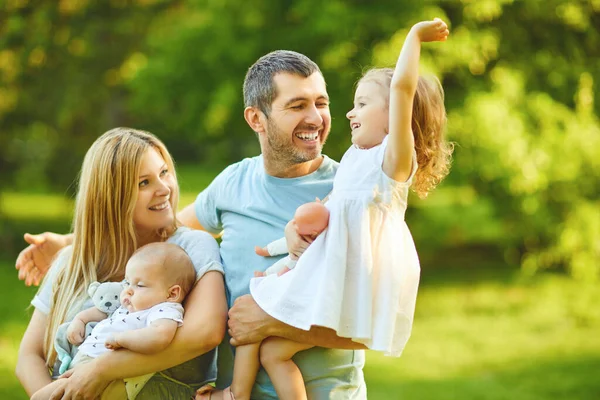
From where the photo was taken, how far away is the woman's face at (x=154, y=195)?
3.06m

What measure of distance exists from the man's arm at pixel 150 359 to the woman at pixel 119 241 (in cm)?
8

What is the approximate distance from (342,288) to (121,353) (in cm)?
82

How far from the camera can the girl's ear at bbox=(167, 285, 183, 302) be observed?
285 cm

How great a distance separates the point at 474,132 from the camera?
28.7 ft

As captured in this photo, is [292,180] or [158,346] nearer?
[158,346]

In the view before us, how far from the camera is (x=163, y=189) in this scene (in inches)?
121

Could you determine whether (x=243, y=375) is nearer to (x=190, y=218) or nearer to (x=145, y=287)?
(x=145, y=287)

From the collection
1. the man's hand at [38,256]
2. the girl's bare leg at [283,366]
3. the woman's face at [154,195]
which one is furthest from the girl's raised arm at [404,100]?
the man's hand at [38,256]

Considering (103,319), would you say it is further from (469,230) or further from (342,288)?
(469,230)

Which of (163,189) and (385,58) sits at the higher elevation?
(385,58)

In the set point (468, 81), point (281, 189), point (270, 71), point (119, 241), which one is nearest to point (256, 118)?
point (270, 71)

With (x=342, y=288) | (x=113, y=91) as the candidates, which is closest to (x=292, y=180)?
(x=342, y=288)

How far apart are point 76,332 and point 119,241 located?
1.30ft

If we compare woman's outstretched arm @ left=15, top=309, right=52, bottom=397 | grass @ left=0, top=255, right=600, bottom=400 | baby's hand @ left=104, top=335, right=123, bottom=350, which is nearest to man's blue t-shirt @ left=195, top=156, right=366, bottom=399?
baby's hand @ left=104, top=335, right=123, bottom=350
